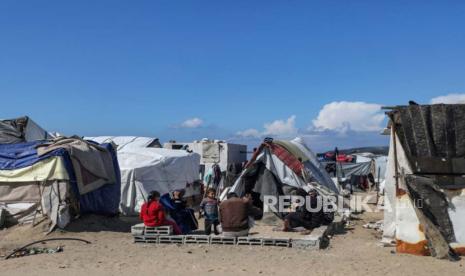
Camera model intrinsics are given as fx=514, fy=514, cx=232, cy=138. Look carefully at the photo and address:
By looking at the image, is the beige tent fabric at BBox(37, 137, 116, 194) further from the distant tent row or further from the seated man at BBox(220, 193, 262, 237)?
the seated man at BBox(220, 193, 262, 237)

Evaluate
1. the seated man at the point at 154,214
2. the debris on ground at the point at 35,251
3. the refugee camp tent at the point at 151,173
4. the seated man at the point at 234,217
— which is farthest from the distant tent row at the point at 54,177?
the seated man at the point at 234,217

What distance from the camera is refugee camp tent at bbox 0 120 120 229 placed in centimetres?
1247

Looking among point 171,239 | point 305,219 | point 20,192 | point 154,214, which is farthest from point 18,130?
point 305,219

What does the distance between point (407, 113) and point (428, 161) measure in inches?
38.0

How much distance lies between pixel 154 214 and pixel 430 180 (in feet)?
18.4

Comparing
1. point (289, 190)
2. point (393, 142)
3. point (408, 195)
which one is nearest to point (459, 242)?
point (408, 195)

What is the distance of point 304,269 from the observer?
8.38 m

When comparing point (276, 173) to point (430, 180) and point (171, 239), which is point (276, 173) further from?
point (430, 180)

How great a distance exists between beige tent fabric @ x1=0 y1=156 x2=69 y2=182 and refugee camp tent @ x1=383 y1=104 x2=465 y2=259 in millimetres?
7780

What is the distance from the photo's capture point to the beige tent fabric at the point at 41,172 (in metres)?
12.4

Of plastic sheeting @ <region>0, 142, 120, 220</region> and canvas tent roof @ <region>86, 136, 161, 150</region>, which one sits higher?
canvas tent roof @ <region>86, 136, 161, 150</region>

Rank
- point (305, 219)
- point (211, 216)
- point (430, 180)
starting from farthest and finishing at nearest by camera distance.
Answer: point (305, 219), point (211, 216), point (430, 180)

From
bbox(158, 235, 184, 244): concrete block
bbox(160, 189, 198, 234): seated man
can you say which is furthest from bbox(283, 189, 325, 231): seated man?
bbox(158, 235, 184, 244): concrete block

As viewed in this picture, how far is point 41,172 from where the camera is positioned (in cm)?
1254
